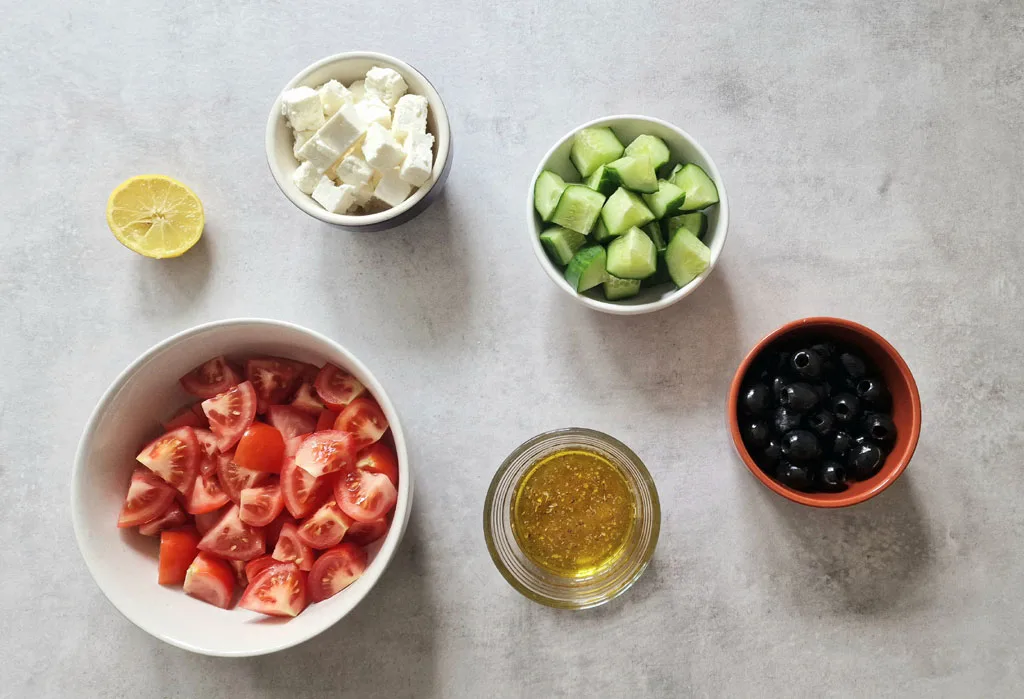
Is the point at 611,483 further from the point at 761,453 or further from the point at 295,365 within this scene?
the point at 295,365

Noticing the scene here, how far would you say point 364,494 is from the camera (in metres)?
1.39

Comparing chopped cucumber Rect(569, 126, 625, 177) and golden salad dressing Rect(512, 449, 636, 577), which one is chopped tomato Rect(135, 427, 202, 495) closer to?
golden salad dressing Rect(512, 449, 636, 577)

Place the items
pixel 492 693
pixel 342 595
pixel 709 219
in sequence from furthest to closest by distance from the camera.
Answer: pixel 492 693, pixel 709 219, pixel 342 595

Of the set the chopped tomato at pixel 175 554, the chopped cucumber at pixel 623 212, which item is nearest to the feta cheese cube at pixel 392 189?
the chopped cucumber at pixel 623 212

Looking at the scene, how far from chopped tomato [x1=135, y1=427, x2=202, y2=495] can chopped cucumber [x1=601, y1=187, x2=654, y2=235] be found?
0.88m

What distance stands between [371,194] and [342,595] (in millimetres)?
749

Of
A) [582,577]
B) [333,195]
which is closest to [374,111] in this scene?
[333,195]

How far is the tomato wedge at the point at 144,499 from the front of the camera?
55.7 inches

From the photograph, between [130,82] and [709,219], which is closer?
[709,219]

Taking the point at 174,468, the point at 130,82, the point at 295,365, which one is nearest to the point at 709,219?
the point at 295,365

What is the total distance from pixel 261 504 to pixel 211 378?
268mm

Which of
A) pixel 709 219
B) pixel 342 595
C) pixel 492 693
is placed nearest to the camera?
pixel 342 595

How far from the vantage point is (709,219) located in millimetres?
1488

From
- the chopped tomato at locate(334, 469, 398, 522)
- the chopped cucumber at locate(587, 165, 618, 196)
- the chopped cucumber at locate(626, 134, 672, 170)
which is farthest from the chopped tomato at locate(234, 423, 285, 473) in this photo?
the chopped cucumber at locate(626, 134, 672, 170)
